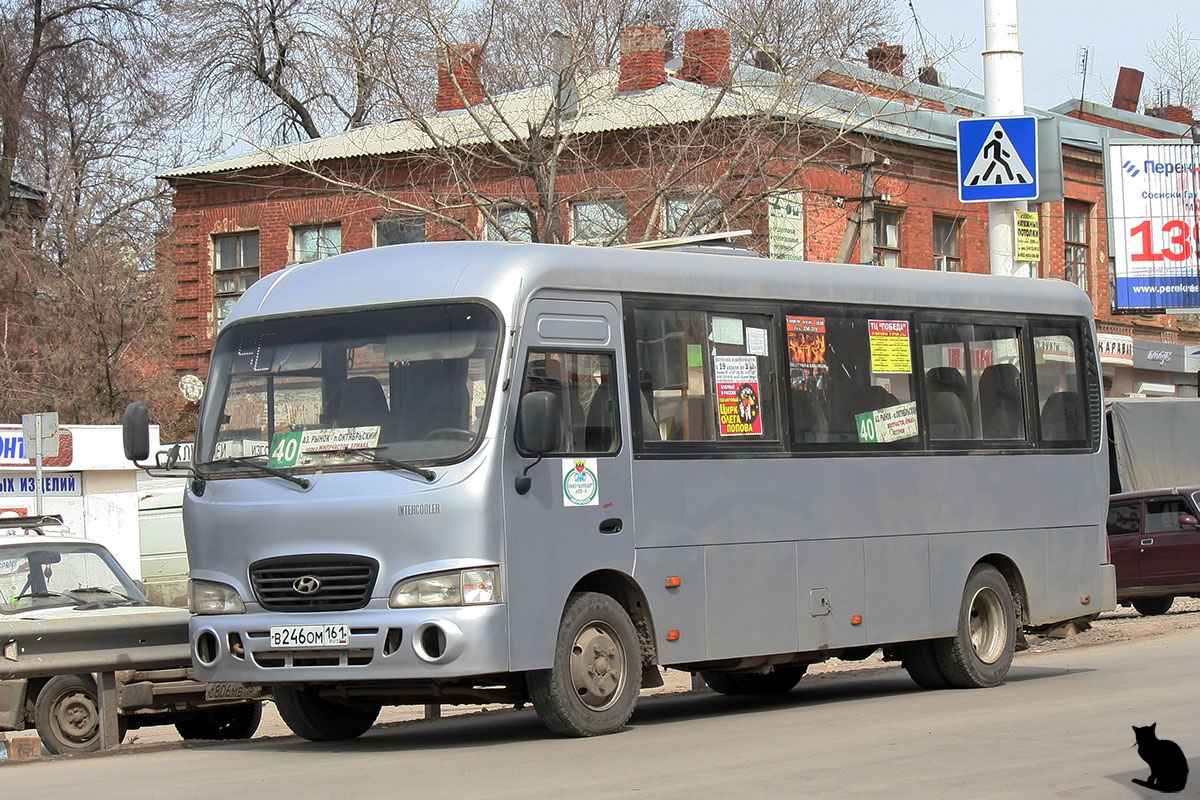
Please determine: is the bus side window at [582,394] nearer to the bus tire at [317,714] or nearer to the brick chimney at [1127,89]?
the bus tire at [317,714]

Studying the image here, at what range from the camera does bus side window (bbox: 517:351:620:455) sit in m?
10.9

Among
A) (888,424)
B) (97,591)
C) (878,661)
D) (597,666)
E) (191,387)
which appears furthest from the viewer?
(191,387)

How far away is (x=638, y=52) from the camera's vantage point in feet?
75.6

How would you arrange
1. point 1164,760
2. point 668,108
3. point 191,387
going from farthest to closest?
point 191,387 → point 668,108 → point 1164,760

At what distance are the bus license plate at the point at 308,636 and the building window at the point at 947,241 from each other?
29.5 m

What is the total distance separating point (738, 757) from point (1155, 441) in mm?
28058

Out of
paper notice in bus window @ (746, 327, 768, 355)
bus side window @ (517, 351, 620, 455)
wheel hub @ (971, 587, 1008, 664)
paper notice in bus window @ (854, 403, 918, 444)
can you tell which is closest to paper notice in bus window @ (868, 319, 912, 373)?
paper notice in bus window @ (854, 403, 918, 444)

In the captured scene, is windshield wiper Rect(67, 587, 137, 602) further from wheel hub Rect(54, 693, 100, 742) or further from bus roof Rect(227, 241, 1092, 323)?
bus roof Rect(227, 241, 1092, 323)

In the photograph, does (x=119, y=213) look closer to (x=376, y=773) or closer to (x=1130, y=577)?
(x=1130, y=577)

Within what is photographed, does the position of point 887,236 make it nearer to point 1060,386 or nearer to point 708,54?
point 708,54

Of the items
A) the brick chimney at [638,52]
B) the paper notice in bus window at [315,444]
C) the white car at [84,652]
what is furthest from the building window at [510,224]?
the paper notice in bus window at [315,444]

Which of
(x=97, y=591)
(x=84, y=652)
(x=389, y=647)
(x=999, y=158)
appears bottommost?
(x=84, y=652)

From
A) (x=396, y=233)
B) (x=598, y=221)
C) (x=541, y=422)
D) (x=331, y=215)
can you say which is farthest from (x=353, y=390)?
(x=331, y=215)

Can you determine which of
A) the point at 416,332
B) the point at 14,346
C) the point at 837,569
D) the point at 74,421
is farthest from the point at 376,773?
the point at 14,346
